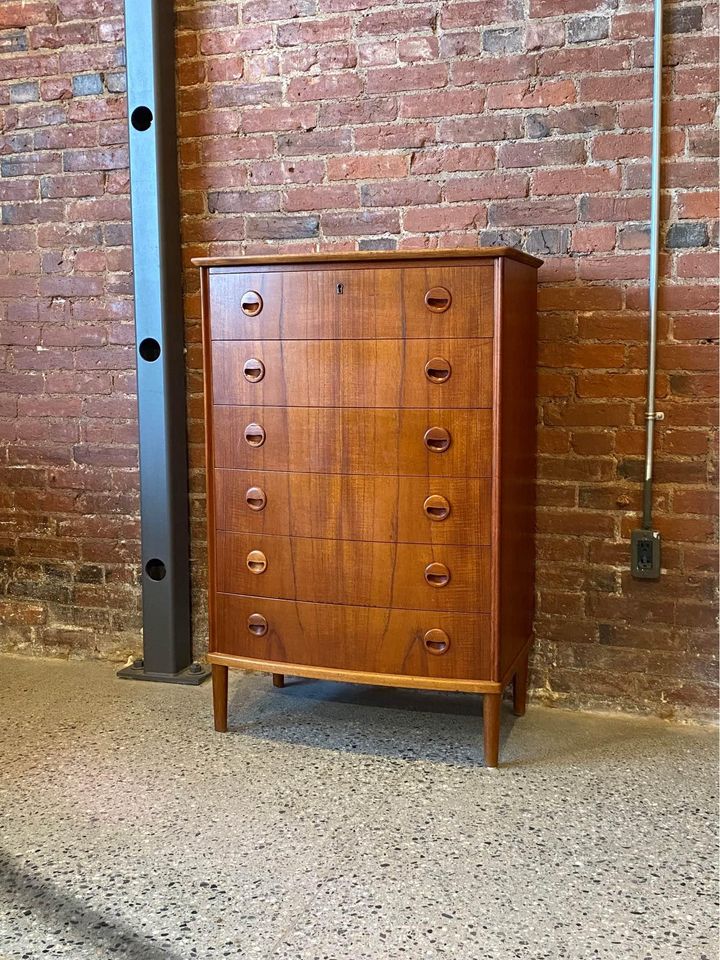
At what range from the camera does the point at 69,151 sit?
2.88 meters

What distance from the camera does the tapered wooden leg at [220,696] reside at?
2449mm

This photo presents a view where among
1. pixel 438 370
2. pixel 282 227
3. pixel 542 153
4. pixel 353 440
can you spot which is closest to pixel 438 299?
pixel 438 370

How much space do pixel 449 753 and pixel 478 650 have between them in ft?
1.07

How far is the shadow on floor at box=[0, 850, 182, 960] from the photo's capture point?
1571 mm

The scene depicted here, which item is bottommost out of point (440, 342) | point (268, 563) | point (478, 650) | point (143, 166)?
point (478, 650)

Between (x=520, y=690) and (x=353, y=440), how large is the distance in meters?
0.86

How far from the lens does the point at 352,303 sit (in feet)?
7.16

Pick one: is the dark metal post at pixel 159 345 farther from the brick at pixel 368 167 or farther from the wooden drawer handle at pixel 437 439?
the wooden drawer handle at pixel 437 439

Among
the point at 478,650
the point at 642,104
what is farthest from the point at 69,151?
the point at 478,650

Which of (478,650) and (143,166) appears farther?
(143,166)

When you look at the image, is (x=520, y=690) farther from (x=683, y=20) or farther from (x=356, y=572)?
(x=683, y=20)

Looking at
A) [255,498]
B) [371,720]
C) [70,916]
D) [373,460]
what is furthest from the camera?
[371,720]

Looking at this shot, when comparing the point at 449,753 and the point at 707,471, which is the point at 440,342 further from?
the point at 449,753

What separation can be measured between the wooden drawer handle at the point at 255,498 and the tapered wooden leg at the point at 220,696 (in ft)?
1.45
